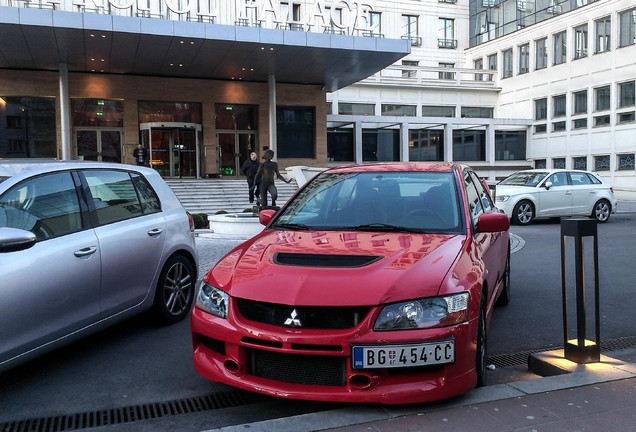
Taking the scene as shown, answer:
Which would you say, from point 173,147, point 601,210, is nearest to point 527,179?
point 601,210

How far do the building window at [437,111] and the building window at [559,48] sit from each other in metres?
8.07

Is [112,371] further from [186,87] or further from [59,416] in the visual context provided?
[186,87]

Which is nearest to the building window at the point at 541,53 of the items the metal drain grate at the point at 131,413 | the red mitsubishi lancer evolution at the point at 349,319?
the red mitsubishi lancer evolution at the point at 349,319

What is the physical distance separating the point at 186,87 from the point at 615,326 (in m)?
26.5

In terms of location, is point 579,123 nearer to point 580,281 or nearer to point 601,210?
point 601,210

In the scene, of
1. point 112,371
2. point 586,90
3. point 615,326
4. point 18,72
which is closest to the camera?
point 112,371

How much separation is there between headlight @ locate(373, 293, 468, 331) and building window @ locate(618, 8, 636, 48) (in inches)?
1347

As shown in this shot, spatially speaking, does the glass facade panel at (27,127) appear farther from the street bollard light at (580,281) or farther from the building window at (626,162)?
the building window at (626,162)

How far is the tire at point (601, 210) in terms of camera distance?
16.4 meters

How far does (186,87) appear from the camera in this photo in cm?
2878

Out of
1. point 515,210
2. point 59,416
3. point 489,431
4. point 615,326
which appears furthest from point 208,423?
point 515,210

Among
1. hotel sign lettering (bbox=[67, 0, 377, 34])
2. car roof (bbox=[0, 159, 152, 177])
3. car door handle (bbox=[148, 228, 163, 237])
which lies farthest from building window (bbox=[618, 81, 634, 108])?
car roof (bbox=[0, 159, 152, 177])

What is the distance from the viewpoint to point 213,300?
139 inches

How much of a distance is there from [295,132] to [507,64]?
795 inches
